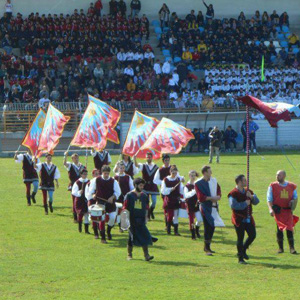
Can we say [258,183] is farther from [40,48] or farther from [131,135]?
[40,48]

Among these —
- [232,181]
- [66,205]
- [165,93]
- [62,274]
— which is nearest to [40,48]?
[165,93]

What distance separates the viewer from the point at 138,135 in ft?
71.1

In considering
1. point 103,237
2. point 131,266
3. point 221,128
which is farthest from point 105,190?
point 221,128

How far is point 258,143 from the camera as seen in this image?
40.3 metres

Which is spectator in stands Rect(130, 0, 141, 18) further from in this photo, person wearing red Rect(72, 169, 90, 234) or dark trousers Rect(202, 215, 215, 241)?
dark trousers Rect(202, 215, 215, 241)

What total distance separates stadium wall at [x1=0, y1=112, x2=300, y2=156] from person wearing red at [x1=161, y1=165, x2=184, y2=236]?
20.6 metres

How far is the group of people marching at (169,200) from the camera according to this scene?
46.1ft

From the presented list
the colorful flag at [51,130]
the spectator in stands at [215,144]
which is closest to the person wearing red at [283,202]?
the colorful flag at [51,130]

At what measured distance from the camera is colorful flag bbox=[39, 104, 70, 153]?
20.9m

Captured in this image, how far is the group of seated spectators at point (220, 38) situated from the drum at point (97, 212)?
31028 millimetres

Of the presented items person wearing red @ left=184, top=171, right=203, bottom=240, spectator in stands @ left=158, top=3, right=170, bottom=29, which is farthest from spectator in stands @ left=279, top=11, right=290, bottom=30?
person wearing red @ left=184, top=171, right=203, bottom=240

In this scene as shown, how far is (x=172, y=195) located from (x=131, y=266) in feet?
12.5

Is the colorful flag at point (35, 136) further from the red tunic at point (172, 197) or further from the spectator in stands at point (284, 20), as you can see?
the spectator in stands at point (284, 20)

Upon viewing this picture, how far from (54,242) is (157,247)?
2.30m
